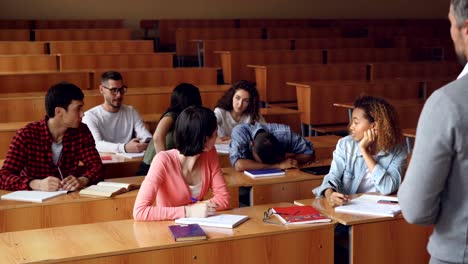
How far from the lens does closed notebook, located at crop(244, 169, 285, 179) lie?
3.79 meters

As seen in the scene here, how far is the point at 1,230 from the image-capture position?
10.4 feet

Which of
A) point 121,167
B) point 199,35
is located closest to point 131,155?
point 121,167

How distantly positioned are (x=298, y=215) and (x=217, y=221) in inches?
14.0

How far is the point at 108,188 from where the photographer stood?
3447 mm

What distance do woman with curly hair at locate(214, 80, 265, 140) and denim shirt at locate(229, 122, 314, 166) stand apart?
696 mm

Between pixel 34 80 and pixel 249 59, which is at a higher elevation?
pixel 249 59

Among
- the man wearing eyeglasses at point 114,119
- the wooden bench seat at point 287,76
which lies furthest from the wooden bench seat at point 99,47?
the man wearing eyeglasses at point 114,119

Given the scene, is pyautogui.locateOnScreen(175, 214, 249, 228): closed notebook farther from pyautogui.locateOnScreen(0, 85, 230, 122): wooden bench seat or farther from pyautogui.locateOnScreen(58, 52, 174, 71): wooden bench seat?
pyautogui.locateOnScreen(58, 52, 174, 71): wooden bench seat

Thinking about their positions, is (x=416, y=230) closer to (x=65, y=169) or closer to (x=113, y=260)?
(x=113, y=260)

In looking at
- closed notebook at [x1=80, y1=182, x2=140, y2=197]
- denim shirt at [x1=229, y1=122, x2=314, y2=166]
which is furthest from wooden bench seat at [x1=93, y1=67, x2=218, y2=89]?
closed notebook at [x1=80, y1=182, x2=140, y2=197]

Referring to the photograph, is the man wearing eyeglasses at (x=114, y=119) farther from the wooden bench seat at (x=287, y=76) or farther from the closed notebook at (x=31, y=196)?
the wooden bench seat at (x=287, y=76)

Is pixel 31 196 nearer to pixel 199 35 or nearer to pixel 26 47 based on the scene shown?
pixel 26 47

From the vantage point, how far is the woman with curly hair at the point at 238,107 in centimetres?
503

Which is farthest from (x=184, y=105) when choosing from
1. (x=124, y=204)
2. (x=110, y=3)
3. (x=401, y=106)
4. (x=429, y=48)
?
(x=110, y=3)
